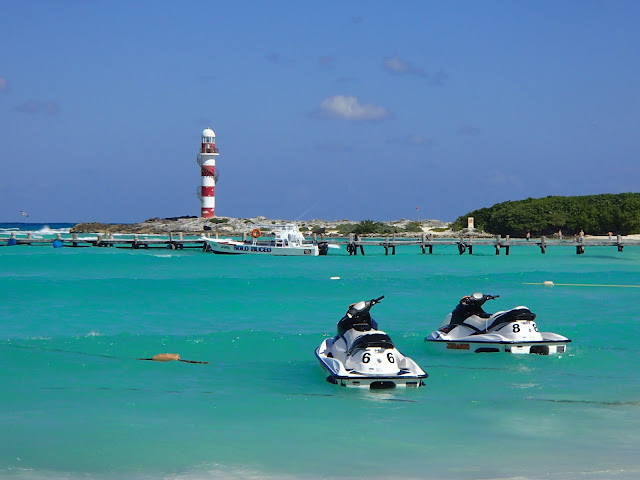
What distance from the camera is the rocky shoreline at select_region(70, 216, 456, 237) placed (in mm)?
107125

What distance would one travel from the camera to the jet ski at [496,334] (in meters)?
18.0

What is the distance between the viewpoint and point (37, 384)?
51.0ft

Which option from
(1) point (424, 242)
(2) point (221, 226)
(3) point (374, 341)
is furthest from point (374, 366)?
(2) point (221, 226)

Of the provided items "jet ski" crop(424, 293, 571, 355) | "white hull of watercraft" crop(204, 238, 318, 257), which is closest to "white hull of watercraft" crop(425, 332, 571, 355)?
"jet ski" crop(424, 293, 571, 355)

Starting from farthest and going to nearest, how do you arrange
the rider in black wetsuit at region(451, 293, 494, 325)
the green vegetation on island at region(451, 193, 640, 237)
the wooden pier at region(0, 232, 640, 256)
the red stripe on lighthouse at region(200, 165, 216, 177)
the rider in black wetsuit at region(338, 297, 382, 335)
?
1. the red stripe on lighthouse at region(200, 165, 216, 177)
2. the green vegetation on island at region(451, 193, 640, 237)
3. the wooden pier at region(0, 232, 640, 256)
4. the rider in black wetsuit at region(451, 293, 494, 325)
5. the rider in black wetsuit at region(338, 297, 382, 335)

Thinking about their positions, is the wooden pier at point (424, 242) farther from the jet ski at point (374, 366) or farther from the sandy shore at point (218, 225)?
the jet ski at point (374, 366)

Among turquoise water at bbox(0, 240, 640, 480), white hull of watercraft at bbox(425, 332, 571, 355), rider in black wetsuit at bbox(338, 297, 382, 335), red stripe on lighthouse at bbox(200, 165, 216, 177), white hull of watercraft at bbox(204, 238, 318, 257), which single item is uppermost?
red stripe on lighthouse at bbox(200, 165, 216, 177)

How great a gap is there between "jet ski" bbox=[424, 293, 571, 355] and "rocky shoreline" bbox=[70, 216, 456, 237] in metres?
79.6

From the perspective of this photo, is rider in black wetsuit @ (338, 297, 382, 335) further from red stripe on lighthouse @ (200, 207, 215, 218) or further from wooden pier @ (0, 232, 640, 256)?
red stripe on lighthouse @ (200, 207, 215, 218)

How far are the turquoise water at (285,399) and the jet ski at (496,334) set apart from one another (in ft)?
0.88

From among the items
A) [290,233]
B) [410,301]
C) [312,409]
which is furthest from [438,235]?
[312,409]

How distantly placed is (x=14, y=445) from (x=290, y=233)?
53.8m

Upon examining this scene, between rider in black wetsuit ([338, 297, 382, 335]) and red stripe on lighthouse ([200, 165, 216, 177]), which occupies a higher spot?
red stripe on lighthouse ([200, 165, 216, 177])

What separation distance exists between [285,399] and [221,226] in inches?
3753
